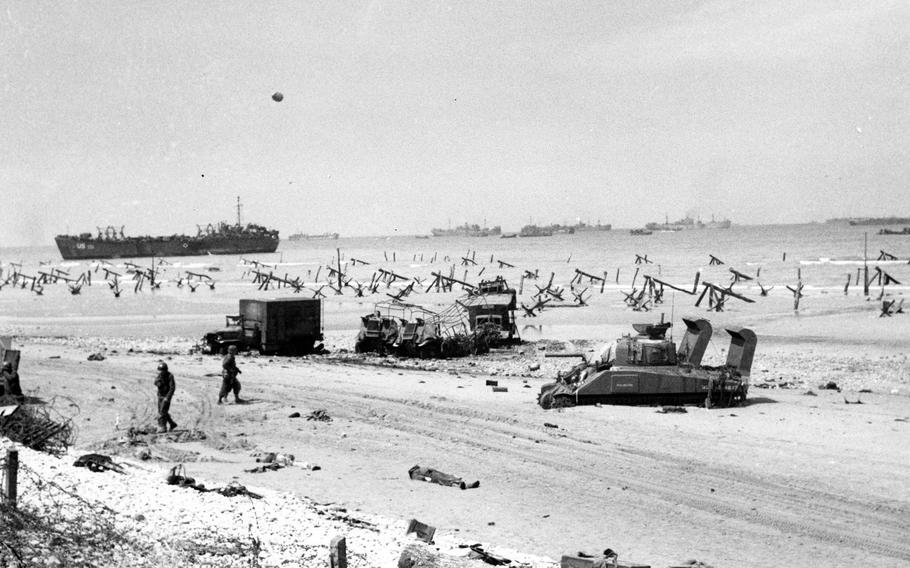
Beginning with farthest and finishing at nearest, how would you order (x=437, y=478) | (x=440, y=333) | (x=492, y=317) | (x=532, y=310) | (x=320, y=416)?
(x=532, y=310), (x=492, y=317), (x=440, y=333), (x=320, y=416), (x=437, y=478)

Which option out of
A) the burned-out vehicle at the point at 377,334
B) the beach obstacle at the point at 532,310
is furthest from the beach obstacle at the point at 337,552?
the beach obstacle at the point at 532,310

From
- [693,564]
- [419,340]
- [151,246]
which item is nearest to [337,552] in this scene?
[693,564]

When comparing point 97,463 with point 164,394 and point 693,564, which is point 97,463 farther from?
point 693,564

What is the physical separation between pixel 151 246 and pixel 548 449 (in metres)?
146

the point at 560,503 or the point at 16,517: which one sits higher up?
the point at 16,517

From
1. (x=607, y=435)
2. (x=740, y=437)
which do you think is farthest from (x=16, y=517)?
(x=740, y=437)

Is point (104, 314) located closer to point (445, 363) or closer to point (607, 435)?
point (445, 363)

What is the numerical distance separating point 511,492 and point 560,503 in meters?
0.88

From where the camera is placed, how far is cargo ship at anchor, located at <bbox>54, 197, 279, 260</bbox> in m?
144

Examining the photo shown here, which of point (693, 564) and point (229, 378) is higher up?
point (229, 378)

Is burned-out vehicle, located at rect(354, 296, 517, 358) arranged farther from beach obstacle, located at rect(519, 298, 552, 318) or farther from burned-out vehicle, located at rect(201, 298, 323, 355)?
beach obstacle, located at rect(519, 298, 552, 318)

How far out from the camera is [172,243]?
149375 mm

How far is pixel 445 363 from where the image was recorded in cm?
2673

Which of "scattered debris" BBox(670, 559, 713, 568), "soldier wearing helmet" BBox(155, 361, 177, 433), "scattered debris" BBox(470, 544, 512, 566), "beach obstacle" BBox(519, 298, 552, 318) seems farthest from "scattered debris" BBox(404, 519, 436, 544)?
"beach obstacle" BBox(519, 298, 552, 318)
